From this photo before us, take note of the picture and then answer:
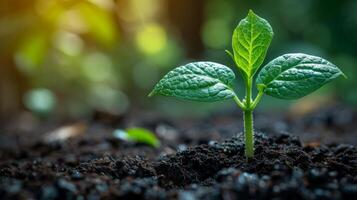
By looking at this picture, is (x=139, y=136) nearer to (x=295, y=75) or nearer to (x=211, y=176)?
(x=211, y=176)

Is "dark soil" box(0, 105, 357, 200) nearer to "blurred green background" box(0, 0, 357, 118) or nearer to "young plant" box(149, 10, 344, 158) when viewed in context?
"young plant" box(149, 10, 344, 158)

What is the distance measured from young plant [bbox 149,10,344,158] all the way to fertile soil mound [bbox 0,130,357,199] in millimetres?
100

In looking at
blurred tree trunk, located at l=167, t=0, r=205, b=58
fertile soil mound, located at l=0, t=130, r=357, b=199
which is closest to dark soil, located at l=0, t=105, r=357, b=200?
fertile soil mound, located at l=0, t=130, r=357, b=199

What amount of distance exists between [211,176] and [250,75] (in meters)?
0.27

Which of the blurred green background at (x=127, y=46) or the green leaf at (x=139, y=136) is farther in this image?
the blurred green background at (x=127, y=46)

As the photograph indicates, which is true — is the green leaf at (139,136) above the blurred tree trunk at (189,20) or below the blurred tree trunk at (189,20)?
below

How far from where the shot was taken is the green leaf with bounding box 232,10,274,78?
1221 millimetres

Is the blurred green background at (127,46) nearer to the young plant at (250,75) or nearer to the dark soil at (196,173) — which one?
the dark soil at (196,173)

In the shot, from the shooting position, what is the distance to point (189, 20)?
5379mm

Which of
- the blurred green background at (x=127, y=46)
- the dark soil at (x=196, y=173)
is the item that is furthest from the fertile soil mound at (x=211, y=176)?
the blurred green background at (x=127, y=46)

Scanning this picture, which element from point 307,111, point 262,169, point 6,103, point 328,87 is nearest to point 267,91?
point 262,169

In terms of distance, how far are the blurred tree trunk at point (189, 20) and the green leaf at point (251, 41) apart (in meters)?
4.13

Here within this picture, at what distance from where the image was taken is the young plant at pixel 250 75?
45.5 inches

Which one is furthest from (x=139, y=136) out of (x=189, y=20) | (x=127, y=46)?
(x=189, y=20)
